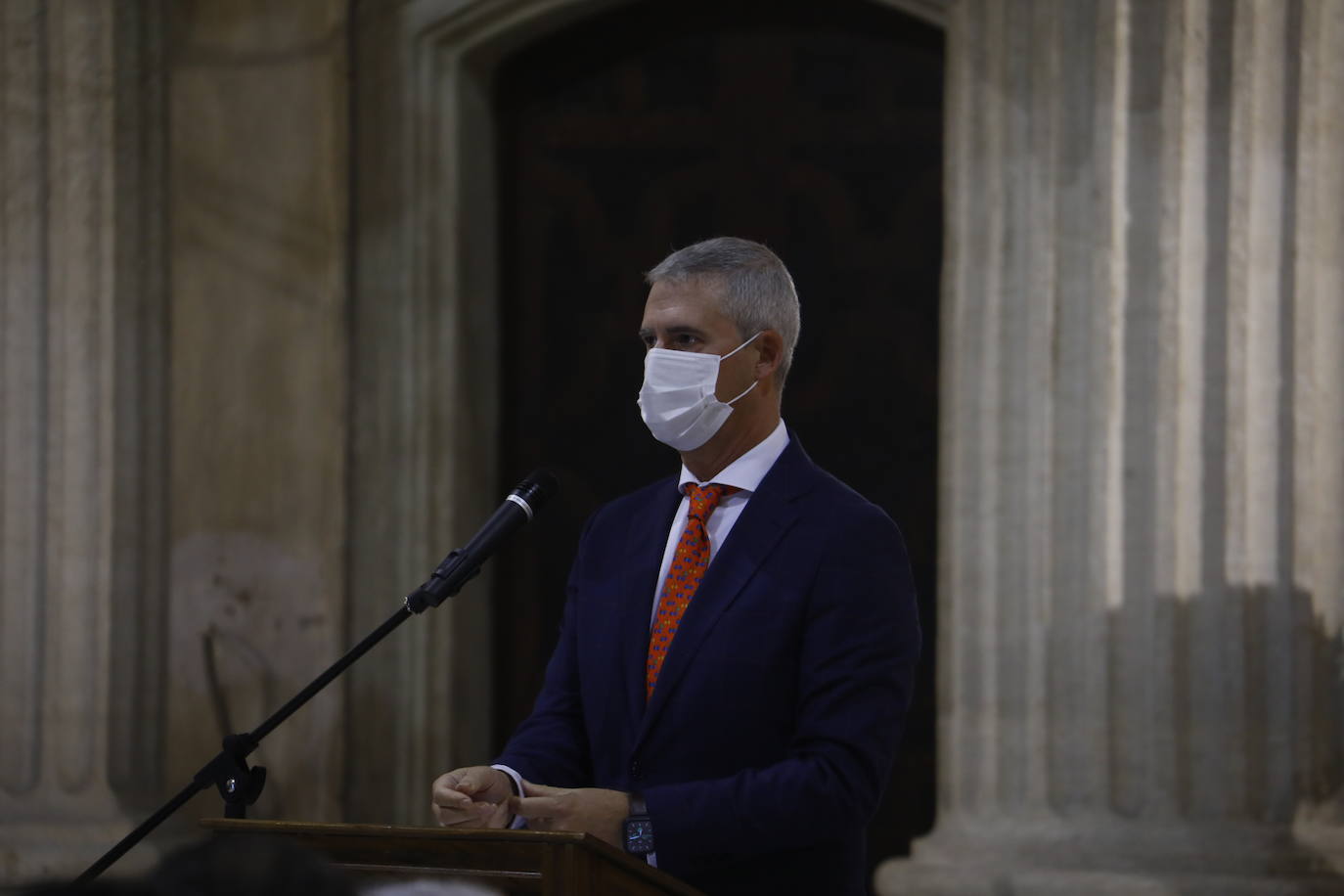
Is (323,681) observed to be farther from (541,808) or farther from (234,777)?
(541,808)

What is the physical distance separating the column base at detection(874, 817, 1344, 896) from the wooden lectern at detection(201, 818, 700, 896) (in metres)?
2.64

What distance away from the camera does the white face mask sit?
3.02 m

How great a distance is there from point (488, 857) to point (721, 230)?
368cm

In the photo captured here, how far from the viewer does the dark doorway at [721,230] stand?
18.3 feet

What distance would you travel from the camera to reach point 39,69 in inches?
219

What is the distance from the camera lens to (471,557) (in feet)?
9.22

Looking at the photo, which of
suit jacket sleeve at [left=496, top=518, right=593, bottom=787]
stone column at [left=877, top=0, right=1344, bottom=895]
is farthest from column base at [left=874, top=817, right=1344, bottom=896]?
suit jacket sleeve at [left=496, top=518, right=593, bottom=787]

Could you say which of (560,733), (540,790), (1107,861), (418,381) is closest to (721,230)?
(418,381)

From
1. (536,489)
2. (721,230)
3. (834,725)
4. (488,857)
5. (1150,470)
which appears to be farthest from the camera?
(721,230)

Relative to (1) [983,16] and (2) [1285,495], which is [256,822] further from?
(1) [983,16]

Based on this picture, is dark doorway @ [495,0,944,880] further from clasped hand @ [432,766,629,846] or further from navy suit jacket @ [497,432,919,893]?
clasped hand @ [432,766,629,846]

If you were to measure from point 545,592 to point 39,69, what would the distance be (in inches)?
87.0

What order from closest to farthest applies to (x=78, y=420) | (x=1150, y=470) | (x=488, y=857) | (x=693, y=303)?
1. (x=488, y=857)
2. (x=693, y=303)
3. (x=1150, y=470)
4. (x=78, y=420)

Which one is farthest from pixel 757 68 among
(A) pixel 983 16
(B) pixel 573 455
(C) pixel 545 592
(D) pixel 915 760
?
(D) pixel 915 760
